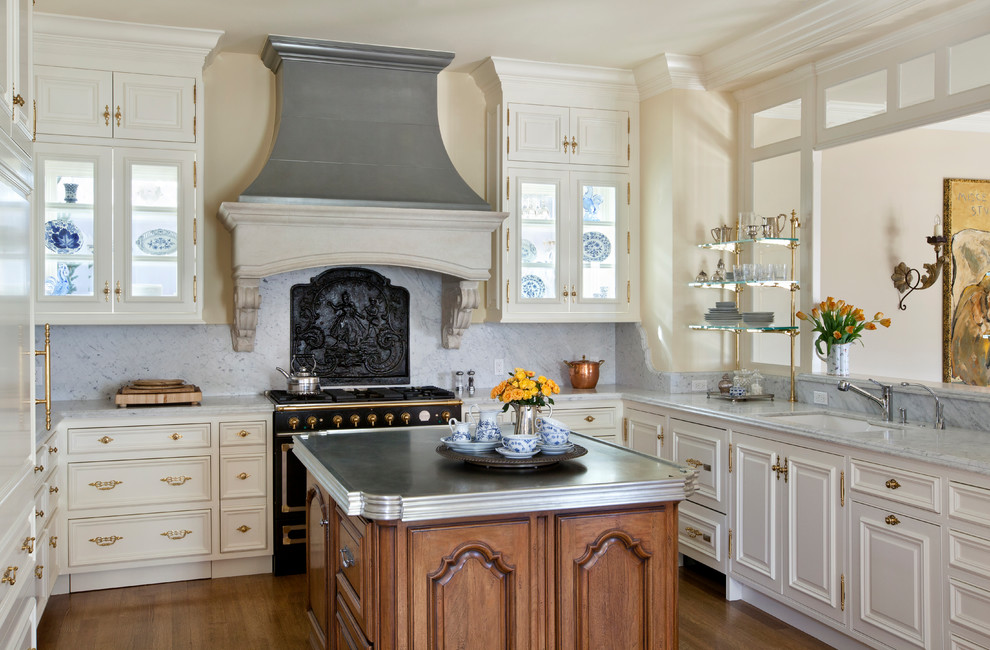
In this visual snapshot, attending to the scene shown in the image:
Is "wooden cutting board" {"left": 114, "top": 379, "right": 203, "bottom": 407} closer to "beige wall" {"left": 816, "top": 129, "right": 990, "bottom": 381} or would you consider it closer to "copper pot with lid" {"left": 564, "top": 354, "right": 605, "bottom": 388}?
"copper pot with lid" {"left": 564, "top": 354, "right": 605, "bottom": 388}

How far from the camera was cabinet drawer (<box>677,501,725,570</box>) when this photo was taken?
173 inches

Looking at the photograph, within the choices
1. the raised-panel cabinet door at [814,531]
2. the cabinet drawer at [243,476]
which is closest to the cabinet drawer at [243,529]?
the cabinet drawer at [243,476]

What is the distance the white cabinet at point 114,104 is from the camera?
4531 mm

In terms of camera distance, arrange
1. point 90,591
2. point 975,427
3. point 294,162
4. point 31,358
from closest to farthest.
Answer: point 31,358 → point 975,427 → point 90,591 → point 294,162

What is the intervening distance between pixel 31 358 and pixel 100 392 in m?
2.49

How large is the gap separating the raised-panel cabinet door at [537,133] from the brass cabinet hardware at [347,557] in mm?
3050

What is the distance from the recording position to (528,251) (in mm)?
5395

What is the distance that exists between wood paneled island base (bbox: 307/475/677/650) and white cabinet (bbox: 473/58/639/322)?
2734 mm

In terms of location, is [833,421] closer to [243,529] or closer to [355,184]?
[355,184]

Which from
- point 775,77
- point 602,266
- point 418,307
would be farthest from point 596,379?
point 775,77

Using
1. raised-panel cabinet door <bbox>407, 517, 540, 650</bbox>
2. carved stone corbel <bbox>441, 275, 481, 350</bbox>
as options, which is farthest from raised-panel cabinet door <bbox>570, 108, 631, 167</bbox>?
raised-panel cabinet door <bbox>407, 517, 540, 650</bbox>

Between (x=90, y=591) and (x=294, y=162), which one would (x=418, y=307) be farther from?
(x=90, y=591)

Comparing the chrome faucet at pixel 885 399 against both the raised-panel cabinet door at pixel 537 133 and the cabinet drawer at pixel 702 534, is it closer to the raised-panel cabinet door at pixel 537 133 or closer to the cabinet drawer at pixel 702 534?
the cabinet drawer at pixel 702 534

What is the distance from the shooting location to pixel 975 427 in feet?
11.9
